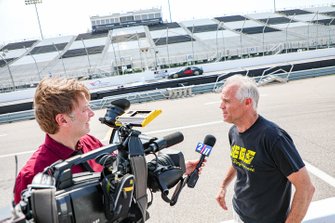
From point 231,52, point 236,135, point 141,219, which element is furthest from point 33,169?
point 231,52

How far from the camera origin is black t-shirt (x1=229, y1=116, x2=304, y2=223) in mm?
1979

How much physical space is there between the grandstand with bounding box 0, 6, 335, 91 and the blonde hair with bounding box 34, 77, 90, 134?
26903 millimetres

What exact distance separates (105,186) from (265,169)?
139 cm

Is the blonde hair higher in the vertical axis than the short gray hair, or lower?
higher

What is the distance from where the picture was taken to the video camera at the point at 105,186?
976mm

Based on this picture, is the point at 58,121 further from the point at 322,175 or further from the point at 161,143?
the point at 322,175

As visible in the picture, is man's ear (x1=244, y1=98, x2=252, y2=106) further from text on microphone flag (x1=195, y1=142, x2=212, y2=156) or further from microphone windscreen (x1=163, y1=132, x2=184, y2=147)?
microphone windscreen (x1=163, y1=132, x2=184, y2=147)

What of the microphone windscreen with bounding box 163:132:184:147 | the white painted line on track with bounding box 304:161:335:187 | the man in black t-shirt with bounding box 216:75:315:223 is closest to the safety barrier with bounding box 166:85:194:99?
the white painted line on track with bounding box 304:161:335:187

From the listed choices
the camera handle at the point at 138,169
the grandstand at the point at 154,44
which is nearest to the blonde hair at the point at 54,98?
the camera handle at the point at 138,169

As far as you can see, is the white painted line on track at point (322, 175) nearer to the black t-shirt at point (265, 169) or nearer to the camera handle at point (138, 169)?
the black t-shirt at point (265, 169)

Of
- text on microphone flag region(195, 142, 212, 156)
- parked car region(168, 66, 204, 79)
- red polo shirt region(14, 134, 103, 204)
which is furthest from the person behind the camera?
parked car region(168, 66, 204, 79)

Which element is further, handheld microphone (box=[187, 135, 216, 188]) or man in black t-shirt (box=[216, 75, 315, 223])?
man in black t-shirt (box=[216, 75, 315, 223])

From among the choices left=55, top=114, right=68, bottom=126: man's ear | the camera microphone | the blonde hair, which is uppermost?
the blonde hair

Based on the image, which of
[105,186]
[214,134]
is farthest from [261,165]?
[214,134]
